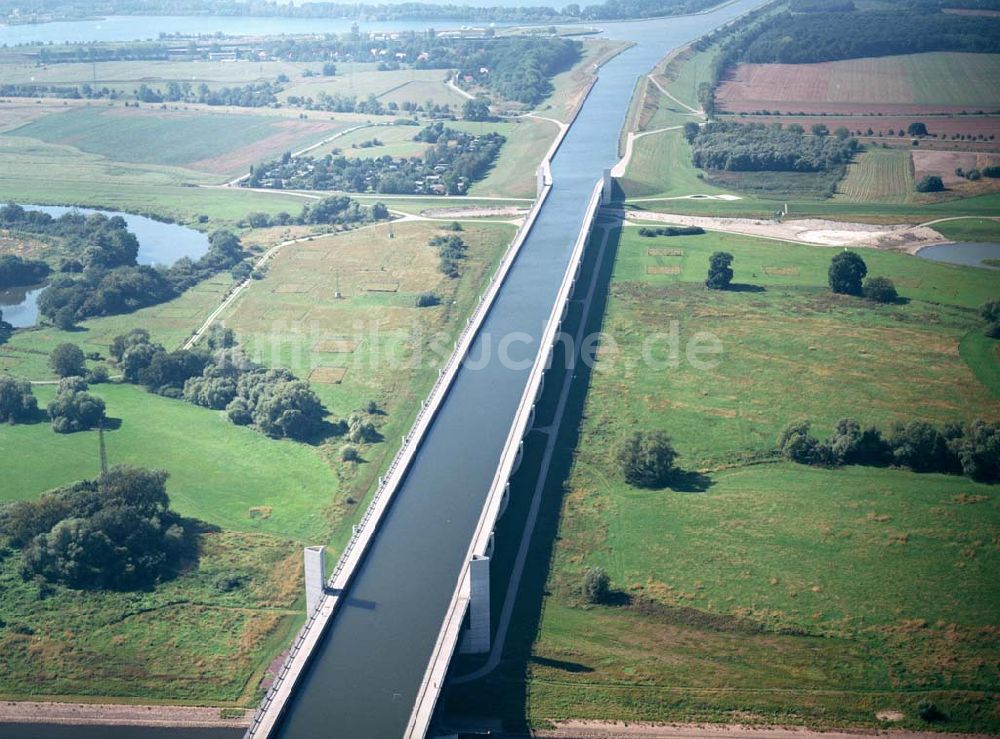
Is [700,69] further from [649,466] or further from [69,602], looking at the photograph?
[69,602]

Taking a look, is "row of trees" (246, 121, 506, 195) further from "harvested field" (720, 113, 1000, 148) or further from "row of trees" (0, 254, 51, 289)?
"harvested field" (720, 113, 1000, 148)

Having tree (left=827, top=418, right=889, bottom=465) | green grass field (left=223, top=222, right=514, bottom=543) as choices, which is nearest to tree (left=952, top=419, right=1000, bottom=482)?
tree (left=827, top=418, right=889, bottom=465)

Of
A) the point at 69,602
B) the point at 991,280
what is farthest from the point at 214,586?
the point at 991,280

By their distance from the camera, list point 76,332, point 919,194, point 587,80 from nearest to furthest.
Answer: point 76,332 → point 919,194 → point 587,80

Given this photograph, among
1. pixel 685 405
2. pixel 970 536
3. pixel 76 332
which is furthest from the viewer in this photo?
pixel 76 332

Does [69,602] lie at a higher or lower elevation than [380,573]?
lower

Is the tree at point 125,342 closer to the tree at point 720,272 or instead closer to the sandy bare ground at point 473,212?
the sandy bare ground at point 473,212

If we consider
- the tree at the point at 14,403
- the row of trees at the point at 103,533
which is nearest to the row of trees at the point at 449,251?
the tree at the point at 14,403
